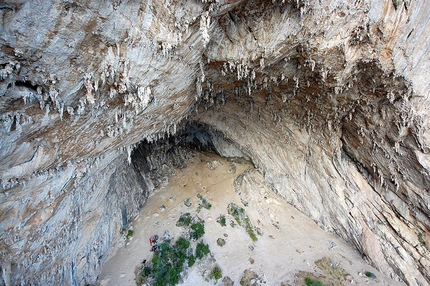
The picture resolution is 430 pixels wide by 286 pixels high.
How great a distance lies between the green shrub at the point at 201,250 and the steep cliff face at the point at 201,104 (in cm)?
436

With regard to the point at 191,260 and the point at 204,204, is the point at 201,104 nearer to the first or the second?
the point at 204,204

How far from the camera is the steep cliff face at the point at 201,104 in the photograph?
588 cm

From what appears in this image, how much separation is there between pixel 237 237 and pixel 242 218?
1301mm

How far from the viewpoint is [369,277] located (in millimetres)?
11836

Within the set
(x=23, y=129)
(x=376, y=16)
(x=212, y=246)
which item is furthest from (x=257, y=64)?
(x=212, y=246)

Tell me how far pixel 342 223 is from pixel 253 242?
493cm

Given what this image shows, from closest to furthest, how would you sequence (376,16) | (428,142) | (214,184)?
1. (376,16)
2. (428,142)
3. (214,184)

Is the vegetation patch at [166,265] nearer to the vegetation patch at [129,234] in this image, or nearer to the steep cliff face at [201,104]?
the vegetation patch at [129,234]

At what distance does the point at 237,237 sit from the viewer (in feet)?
46.1

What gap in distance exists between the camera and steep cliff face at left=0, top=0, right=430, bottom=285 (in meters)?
5.88

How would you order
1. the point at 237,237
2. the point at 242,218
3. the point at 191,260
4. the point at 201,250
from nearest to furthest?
the point at 191,260
the point at 201,250
the point at 237,237
the point at 242,218

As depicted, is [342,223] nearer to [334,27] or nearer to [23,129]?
[334,27]

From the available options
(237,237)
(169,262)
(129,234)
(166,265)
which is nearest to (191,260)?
(169,262)

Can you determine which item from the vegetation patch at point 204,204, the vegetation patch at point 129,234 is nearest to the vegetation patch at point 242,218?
the vegetation patch at point 204,204
